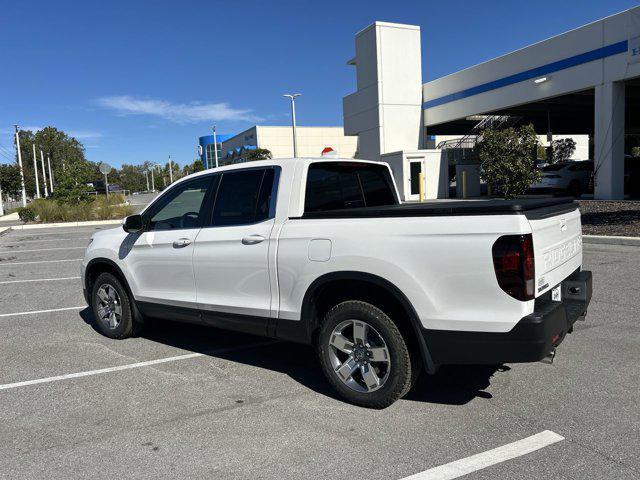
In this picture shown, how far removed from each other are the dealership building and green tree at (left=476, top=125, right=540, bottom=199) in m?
4.02

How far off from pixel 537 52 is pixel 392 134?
10.1 meters

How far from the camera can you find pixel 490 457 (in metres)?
3.02

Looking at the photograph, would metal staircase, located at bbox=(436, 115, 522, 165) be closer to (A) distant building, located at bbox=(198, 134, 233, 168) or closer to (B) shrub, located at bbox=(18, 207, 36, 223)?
(B) shrub, located at bbox=(18, 207, 36, 223)

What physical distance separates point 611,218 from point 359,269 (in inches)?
519

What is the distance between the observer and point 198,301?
4742 millimetres

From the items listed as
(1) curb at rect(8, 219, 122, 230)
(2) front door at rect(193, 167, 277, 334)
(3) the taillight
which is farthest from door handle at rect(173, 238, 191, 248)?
(1) curb at rect(8, 219, 122, 230)

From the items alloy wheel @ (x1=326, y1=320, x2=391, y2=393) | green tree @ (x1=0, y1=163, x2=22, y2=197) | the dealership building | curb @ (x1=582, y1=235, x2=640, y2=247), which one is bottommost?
curb @ (x1=582, y1=235, x2=640, y2=247)

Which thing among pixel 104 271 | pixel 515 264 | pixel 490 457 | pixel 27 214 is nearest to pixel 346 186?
pixel 515 264

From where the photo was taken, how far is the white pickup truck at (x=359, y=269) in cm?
316

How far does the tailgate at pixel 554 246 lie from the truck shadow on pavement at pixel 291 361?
104cm

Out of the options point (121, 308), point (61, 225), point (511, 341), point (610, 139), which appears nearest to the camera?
point (511, 341)

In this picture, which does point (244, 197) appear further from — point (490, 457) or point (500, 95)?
point (500, 95)

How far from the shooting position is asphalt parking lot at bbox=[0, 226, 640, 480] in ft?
9.89

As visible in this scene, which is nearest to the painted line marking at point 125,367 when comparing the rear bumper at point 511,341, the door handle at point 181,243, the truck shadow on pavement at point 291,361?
the truck shadow on pavement at point 291,361
